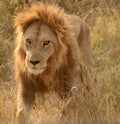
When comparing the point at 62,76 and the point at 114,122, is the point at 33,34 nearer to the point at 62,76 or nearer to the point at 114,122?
the point at 62,76

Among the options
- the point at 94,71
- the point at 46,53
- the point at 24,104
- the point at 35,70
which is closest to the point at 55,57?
the point at 46,53

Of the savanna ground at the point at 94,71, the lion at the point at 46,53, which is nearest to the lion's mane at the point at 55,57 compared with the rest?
the lion at the point at 46,53

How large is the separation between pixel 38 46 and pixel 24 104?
1.77 ft

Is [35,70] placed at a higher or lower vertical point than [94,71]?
higher

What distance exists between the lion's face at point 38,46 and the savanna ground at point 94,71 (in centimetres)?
42

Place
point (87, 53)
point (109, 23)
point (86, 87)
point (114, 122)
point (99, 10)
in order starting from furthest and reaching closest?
point (99, 10)
point (109, 23)
point (87, 53)
point (86, 87)
point (114, 122)

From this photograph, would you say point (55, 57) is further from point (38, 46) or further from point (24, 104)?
point (24, 104)

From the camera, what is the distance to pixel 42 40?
4793 mm

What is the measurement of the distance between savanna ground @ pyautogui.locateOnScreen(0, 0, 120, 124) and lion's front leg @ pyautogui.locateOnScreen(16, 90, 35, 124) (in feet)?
0.19

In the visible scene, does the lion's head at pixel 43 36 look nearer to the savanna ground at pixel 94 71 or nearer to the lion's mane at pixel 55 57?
the lion's mane at pixel 55 57

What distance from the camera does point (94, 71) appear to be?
6.55 m

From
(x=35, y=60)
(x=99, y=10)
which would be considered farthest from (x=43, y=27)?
(x=99, y=10)

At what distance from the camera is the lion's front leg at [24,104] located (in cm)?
469

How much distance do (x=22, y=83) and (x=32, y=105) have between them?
219 mm
